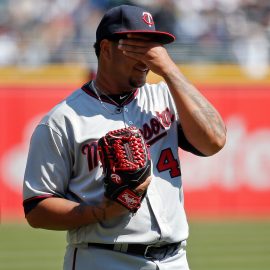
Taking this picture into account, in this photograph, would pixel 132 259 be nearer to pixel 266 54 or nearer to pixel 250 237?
pixel 250 237

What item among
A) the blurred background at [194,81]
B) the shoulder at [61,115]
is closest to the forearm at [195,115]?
the shoulder at [61,115]

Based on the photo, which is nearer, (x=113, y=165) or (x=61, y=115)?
(x=113, y=165)

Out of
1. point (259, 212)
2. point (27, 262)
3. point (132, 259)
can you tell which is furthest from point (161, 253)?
point (259, 212)

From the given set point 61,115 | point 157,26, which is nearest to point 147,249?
point 61,115

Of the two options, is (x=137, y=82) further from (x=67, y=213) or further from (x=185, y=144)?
(x=67, y=213)

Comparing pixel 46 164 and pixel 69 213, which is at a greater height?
pixel 46 164

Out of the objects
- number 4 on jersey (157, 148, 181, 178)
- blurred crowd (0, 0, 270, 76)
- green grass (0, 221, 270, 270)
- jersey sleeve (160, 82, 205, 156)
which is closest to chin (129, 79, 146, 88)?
jersey sleeve (160, 82, 205, 156)

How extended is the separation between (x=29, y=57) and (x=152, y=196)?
11.2 metres

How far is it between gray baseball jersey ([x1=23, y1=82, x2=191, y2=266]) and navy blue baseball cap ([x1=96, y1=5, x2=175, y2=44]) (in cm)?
31

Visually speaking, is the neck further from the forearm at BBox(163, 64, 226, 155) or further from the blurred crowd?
the blurred crowd

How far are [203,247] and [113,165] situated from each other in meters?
6.90

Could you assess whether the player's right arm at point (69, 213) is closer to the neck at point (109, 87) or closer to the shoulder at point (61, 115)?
the shoulder at point (61, 115)

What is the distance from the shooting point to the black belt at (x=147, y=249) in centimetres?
402

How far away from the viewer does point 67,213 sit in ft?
13.0
